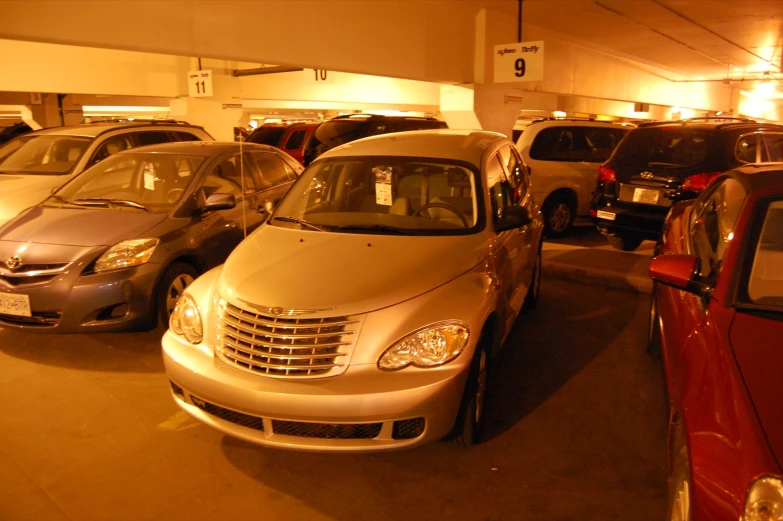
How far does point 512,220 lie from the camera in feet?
13.3

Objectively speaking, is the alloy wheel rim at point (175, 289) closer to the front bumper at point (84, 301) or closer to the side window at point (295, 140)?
the front bumper at point (84, 301)

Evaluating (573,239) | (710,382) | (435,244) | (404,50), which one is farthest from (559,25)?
(710,382)

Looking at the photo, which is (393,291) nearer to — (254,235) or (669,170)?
(254,235)

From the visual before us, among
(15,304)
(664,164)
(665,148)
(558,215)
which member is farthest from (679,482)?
(558,215)

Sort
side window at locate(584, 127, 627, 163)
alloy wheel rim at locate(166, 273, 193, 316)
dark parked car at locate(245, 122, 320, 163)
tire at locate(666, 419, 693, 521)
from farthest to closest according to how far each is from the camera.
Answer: dark parked car at locate(245, 122, 320, 163)
side window at locate(584, 127, 627, 163)
alloy wheel rim at locate(166, 273, 193, 316)
tire at locate(666, 419, 693, 521)

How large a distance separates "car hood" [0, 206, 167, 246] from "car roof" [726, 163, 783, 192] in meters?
4.28

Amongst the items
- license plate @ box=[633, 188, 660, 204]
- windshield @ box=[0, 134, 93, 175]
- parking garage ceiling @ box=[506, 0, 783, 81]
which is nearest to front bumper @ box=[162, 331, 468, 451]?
license plate @ box=[633, 188, 660, 204]

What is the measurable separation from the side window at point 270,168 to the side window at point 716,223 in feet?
13.8

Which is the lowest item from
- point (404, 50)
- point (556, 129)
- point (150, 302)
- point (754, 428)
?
point (150, 302)

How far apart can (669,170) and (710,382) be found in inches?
207

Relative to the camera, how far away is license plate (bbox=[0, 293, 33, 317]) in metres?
4.57

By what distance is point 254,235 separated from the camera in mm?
4152

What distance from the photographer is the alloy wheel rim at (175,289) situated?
5.02 m

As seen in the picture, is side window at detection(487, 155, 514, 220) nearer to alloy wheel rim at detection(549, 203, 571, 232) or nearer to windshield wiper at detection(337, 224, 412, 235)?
windshield wiper at detection(337, 224, 412, 235)
